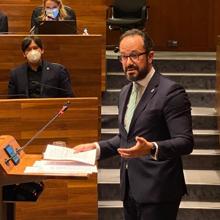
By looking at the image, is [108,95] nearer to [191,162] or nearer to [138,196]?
[191,162]

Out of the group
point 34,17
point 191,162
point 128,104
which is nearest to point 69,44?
point 34,17

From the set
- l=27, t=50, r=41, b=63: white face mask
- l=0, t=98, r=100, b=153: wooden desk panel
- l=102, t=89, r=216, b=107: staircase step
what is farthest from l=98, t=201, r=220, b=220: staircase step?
l=102, t=89, r=216, b=107: staircase step

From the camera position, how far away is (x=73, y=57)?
4.32 metres

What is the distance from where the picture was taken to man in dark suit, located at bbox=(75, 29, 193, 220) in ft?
6.83

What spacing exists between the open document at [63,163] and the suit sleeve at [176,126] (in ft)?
0.86

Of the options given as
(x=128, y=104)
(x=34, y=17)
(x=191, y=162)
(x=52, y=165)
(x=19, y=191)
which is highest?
(x=34, y=17)

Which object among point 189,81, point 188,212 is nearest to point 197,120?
point 189,81

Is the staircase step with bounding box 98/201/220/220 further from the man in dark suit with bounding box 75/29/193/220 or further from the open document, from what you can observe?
the open document

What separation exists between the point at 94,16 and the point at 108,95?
71cm

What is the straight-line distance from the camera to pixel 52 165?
6.94 ft

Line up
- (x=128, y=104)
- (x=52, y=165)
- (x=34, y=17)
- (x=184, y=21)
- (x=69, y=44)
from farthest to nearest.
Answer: (x=184, y=21), (x=34, y=17), (x=69, y=44), (x=128, y=104), (x=52, y=165)

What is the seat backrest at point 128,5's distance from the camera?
20.9ft

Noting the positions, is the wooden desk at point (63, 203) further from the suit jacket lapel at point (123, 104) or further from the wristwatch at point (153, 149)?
the wristwatch at point (153, 149)

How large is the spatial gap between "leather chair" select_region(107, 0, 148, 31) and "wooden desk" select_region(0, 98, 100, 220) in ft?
9.22
